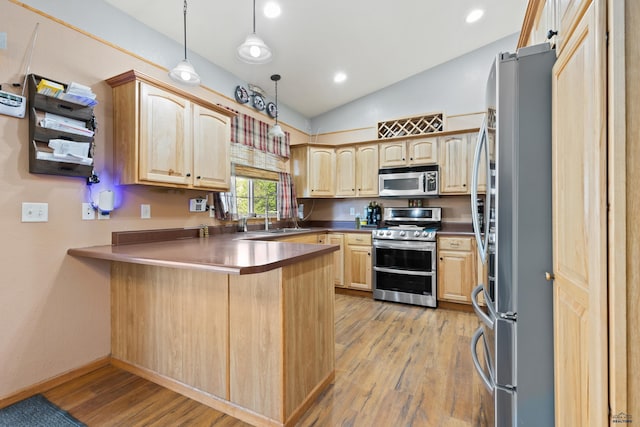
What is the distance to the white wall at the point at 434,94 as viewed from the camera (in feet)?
12.7

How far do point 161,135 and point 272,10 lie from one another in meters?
1.51

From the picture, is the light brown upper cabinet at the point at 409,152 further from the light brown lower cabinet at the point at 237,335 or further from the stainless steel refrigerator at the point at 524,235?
the stainless steel refrigerator at the point at 524,235

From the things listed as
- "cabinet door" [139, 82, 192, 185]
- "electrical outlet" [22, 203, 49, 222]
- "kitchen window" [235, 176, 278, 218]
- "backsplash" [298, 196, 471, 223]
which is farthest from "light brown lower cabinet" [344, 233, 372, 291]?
"electrical outlet" [22, 203, 49, 222]

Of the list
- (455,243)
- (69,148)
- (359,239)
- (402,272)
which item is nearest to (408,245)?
(402,272)

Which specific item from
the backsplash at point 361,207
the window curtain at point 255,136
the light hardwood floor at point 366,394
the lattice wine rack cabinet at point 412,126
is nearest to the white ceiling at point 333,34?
the window curtain at point 255,136

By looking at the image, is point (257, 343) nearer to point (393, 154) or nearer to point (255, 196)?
point (255, 196)

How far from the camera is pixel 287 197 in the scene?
429 cm

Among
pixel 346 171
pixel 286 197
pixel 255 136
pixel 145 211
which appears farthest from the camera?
pixel 346 171

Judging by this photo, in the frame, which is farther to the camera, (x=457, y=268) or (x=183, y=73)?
(x=457, y=268)

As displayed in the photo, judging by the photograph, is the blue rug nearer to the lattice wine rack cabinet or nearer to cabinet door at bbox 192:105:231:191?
cabinet door at bbox 192:105:231:191

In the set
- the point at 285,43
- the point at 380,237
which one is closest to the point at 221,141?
the point at 285,43

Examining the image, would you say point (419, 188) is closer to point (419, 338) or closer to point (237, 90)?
point (419, 338)

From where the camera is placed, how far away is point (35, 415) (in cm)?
163

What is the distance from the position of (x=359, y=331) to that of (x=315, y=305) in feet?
4.13
